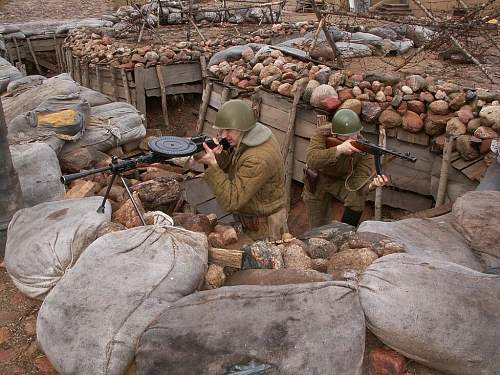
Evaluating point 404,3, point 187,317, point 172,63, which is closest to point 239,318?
point 187,317

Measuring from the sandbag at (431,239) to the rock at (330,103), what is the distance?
3089mm

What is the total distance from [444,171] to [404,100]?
114 centimetres

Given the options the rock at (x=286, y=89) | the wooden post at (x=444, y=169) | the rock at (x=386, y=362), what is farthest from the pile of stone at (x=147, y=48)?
the rock at (x=386, y=362)

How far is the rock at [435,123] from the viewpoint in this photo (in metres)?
6.28

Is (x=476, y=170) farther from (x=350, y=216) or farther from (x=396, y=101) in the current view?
(x=350, y=216)

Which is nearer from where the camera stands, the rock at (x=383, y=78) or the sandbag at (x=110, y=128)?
the sandbag at (x=110, y=128)

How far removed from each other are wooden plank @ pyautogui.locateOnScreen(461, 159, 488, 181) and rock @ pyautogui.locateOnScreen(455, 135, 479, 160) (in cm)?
10

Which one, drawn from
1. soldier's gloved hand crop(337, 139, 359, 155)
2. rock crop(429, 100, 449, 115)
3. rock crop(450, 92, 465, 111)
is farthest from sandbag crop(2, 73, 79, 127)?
rock crop(450, 92, 465, 111)

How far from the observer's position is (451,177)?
6234 mm

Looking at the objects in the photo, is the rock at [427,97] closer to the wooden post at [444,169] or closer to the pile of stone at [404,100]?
the pile of stone at [404,100]

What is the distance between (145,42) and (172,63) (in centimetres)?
278

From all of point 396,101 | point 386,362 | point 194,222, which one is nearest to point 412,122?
point 396,101

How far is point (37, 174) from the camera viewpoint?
4.64 m

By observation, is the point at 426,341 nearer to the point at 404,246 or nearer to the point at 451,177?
the point at 404,246
